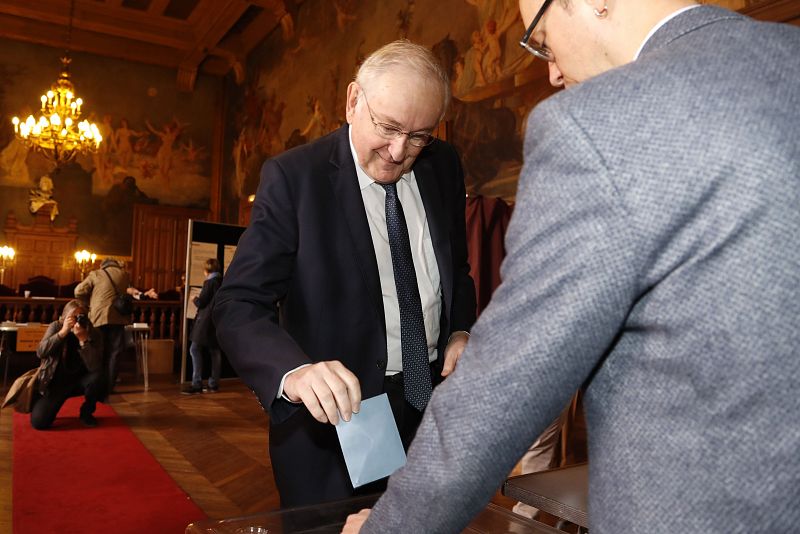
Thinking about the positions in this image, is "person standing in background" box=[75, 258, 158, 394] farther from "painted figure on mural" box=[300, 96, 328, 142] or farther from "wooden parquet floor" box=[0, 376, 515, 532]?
"painted figure on mural" box=[300, 96, 328, 142]

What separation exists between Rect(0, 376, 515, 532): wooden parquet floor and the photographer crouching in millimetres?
408

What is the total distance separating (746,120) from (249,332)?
131 centimetres

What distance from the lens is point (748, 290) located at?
671 millimetres

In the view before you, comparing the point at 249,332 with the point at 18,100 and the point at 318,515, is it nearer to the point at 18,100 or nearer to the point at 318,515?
the point at 318,515

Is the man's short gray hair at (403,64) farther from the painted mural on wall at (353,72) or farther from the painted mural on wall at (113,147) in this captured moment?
the painted mural on wall at (113,147)

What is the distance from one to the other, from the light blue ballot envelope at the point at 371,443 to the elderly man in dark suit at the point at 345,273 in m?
0.31

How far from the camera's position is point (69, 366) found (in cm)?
709

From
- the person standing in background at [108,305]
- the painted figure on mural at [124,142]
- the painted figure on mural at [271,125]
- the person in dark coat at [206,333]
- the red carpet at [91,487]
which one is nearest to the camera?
the red carpet at [91,487]

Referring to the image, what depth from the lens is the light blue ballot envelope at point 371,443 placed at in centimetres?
140

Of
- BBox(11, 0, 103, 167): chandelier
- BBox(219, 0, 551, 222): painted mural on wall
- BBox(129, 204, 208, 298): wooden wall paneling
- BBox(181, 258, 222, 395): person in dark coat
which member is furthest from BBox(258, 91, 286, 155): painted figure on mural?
BBox(181, 258, 222, 395): person in dark coat

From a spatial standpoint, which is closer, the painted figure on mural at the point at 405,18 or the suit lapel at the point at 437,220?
the suit lapel at the point at 437,220

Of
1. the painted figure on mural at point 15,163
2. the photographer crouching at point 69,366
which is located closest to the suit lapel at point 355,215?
the photographer crouching at point 69,366

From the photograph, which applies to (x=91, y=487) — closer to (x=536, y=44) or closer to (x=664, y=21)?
(x=536, y=44)

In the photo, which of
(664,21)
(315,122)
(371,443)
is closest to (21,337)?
(315,122)
